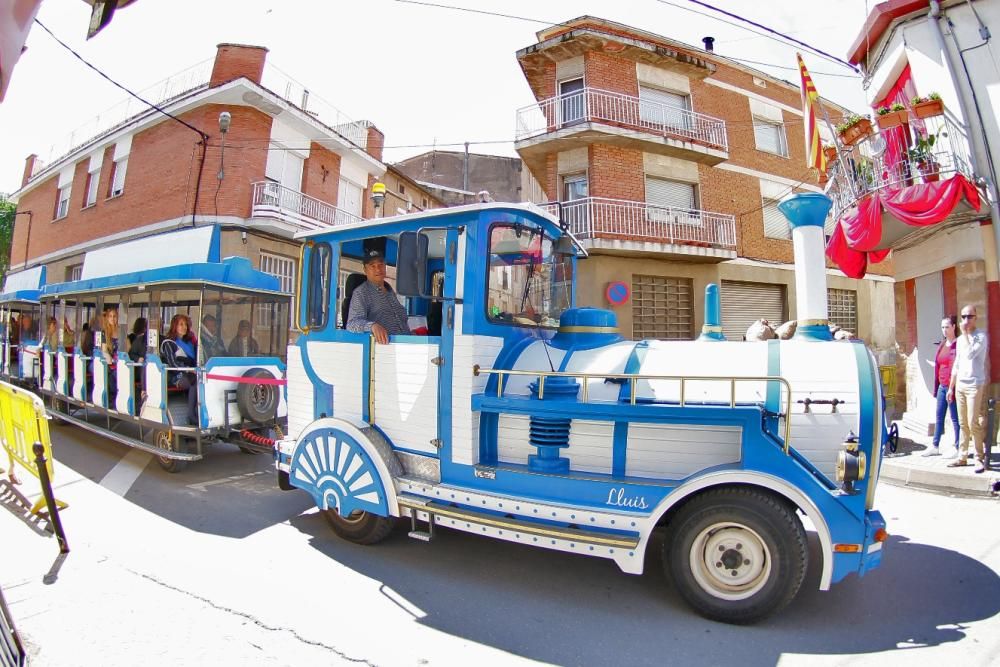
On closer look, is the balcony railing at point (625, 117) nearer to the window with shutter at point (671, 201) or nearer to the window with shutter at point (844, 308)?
the window with shutter at point (671, 201)

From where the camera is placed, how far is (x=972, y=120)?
7773 millimetres

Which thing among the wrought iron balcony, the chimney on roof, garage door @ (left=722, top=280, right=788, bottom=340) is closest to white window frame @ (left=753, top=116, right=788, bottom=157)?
the wrought iron balcony

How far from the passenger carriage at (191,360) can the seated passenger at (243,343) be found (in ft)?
0.05

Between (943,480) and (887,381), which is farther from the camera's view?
(943,480)

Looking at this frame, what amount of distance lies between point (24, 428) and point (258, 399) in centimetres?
220

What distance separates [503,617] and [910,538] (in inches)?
144

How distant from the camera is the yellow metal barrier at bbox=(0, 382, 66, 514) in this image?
4.40m

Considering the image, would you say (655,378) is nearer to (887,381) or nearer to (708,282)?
(887,381)

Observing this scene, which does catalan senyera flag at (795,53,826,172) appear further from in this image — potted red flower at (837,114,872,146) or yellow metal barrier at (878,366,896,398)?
potted red flower at (837,114,872,146)

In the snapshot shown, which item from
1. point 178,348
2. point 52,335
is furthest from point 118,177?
point 178,348

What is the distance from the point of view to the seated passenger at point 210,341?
622 cm

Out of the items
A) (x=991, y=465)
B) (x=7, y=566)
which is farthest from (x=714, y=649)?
(x=991, y=465)

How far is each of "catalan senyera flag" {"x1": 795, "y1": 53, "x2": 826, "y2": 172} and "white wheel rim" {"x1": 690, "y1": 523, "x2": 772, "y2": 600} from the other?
11.0 feet

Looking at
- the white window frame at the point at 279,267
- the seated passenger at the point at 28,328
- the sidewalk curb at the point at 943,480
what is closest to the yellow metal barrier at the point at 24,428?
the seated passenger at the point at 28,328
